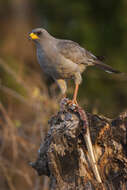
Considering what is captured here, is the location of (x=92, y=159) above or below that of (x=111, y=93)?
above

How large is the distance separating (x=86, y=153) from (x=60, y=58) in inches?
66.4

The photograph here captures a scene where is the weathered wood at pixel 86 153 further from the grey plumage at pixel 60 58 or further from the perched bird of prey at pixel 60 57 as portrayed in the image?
the grey plumage at pixel 60 58

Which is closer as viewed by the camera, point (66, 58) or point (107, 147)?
point (107, 147)

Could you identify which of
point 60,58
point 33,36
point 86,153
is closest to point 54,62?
point 60,58

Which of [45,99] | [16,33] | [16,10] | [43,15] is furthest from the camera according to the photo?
[16,10]

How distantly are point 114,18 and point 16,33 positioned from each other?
8.80 metres

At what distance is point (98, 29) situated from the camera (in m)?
12.1

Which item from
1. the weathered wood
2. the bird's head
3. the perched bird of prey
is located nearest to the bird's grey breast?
the perched bird of prey

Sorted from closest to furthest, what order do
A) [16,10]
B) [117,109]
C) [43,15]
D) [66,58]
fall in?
1. [66,58]
2. [117,109]
3. [43,15]
4. [16,10]

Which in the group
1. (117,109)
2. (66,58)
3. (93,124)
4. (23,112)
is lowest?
(23,112)

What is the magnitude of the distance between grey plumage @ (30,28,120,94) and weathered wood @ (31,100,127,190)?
1313mm

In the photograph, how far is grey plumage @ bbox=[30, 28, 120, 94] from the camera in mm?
5062

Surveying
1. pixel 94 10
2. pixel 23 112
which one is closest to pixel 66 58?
pixel 94 10

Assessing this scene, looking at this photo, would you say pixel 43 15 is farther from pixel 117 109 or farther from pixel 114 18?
pixel 117 109
